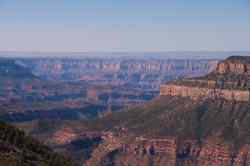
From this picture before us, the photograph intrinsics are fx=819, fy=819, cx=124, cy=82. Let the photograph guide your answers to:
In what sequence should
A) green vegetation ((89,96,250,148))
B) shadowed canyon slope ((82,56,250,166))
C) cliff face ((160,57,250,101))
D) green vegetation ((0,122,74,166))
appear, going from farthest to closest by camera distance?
cliff face ((160,57,250,101)) → green vegetation ((89,96,250,148)) → shadowed canyon slope ((82,56,250,166)) → green vegetation ((0,122,74,166))

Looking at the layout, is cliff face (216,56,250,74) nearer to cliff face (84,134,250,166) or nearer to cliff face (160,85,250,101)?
cliff face (160,85,250,101)

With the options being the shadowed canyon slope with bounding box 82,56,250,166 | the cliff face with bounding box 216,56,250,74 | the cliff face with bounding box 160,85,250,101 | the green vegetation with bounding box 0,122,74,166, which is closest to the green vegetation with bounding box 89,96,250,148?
the shadowed canyon slope with bounding box 82,56,250,166

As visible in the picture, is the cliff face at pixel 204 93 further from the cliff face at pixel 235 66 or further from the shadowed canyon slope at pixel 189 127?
the cliff face at pixel 235 66

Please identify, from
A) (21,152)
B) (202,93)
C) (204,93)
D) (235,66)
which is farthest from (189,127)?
(21,152)

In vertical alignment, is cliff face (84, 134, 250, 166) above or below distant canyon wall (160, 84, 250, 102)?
below

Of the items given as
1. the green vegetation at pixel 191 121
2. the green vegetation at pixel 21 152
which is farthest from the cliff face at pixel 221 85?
the green vegetation at pixel 21 152

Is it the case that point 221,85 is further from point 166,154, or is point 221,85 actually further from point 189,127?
point 166,154

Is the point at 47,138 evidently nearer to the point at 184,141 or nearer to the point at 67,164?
the point at 184,141

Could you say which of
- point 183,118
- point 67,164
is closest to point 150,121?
point 183,118
